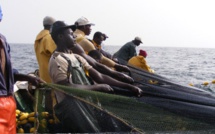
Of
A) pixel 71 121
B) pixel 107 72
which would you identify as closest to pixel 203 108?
pixel 71 121

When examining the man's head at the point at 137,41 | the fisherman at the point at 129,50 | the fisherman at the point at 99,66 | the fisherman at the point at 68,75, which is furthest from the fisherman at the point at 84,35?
the man's head at the point at 137,41

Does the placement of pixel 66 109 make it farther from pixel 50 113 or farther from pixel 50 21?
pixel 50 21

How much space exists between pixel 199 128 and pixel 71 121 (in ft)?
3.82

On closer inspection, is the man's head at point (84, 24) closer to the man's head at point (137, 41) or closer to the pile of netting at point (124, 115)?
the pile of netting at point (124, 115)

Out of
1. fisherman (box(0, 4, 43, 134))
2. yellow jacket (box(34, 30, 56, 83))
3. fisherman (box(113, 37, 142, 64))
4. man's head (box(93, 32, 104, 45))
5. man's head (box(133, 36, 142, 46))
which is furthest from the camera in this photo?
man's head (box(133, 36, 142, 46))

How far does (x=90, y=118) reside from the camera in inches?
140

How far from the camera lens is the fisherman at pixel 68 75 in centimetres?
360

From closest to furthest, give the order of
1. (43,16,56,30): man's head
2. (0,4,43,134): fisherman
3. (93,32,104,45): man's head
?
(0,4,43,134): fisherman, (43,16,56,30): man's head, (93,32,104,45): man's head

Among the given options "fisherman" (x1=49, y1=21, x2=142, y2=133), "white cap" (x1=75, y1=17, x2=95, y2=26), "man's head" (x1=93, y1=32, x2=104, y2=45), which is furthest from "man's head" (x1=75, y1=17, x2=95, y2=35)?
"fisherman" (x1=49, y1=21, x2=142, y2=133)

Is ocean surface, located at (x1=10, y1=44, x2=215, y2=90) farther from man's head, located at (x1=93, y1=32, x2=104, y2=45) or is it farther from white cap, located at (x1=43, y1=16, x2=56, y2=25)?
white cap, located at (x1=43, y1=16, x2=56, y2=25)

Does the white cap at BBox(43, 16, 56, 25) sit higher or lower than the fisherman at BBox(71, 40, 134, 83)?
higher

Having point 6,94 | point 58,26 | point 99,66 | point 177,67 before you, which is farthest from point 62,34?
point 177,67

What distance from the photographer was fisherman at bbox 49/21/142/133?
3602mm

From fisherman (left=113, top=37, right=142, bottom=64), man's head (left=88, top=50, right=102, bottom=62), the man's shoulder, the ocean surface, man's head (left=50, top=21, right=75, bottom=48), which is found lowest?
the ocean surface
